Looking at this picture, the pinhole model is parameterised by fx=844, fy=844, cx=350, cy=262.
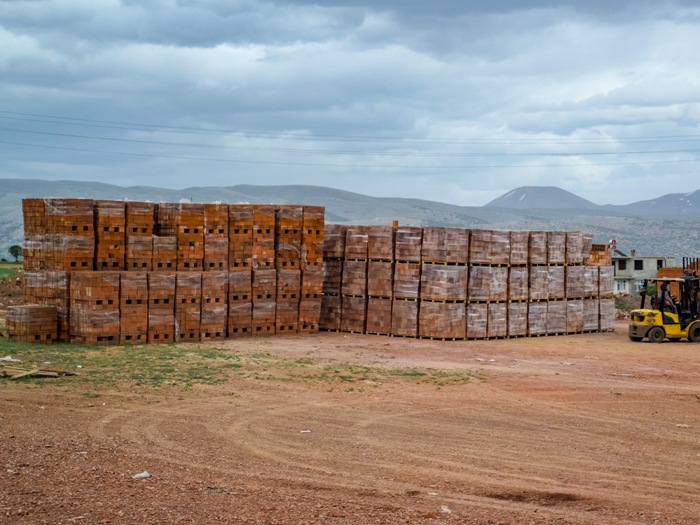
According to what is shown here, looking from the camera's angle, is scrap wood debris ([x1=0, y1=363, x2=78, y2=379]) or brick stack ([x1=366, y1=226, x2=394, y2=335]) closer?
scrap wood debris ([x1=0, y1=363, x2=78, y2=379])

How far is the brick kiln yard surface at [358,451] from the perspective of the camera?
291 inches

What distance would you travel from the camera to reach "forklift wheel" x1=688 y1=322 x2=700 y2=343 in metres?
22.4

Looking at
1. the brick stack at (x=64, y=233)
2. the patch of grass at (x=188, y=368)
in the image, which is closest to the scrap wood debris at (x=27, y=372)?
the patch of grass at (x=188, y=368)

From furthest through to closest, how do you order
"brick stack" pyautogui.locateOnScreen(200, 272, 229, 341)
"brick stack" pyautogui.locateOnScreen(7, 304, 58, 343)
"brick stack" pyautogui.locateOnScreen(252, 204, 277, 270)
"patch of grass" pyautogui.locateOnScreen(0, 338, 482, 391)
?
"brick stack" pyautogui.locateOnScreen(252, 204, 277, 270)
"brick stack" pyautogui.locateOnScreen(200, 272, 229, 341)
"brick stack" pyautogui.locateOnScreen(7, 304, 58, 343)
"patch of grass" pyautogui.locateOnScreen(0, 338, 482, 391)

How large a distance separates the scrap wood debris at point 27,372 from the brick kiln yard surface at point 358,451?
19.6 inches

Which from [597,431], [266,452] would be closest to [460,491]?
[266,452]

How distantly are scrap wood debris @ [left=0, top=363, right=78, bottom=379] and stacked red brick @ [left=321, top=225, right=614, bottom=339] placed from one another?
967cm

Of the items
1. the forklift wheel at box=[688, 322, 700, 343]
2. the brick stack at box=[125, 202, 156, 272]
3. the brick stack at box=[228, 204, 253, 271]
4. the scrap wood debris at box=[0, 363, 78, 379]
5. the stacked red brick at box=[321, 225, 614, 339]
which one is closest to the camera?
the scrap wood debris at box=[0, 363, 78, 379]

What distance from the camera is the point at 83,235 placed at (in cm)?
1875

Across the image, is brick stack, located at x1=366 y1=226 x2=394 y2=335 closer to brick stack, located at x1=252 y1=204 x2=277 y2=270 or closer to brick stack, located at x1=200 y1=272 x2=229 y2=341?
brick stack, located at x1=252 y1=204 x2=277 y2=270

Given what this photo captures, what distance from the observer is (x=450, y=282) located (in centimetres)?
2139

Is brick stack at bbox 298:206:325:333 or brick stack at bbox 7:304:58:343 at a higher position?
brick stack at bbox 298:206:325:333

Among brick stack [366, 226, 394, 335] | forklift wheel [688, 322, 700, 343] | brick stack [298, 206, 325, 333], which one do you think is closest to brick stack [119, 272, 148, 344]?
brick stack [298, 206, 325, 333]

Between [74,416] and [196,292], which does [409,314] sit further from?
[74,416]
